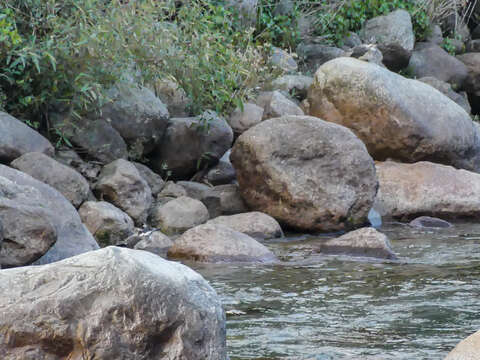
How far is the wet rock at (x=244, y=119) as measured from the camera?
12.2 meters

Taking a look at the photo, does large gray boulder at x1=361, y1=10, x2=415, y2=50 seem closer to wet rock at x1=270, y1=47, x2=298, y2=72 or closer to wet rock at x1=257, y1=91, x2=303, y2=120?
wet rock at x1=270, y1=47, x2=298, y2=72

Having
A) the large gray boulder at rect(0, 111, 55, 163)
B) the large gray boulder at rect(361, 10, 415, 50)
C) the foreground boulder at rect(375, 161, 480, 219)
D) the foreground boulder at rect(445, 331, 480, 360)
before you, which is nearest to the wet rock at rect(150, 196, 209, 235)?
the large gray boulder at rect(0, 111, 55, 163)

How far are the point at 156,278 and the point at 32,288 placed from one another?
1.58 ft

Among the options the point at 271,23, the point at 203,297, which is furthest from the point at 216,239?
the point at 271,23

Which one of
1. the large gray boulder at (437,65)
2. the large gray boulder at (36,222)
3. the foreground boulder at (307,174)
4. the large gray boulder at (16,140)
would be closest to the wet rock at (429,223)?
the foreground boulder at (307,174)

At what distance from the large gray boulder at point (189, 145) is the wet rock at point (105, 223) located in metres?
2.37

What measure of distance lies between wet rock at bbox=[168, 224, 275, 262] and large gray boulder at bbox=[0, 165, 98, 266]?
1.02 metres

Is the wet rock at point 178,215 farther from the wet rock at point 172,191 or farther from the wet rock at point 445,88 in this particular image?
the wet rock at point 445,88

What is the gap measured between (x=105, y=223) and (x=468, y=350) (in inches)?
205

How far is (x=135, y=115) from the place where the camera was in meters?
10.5

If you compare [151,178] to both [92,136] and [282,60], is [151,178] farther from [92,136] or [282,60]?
[282,60]

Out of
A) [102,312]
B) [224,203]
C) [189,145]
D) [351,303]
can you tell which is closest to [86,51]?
[189,145]

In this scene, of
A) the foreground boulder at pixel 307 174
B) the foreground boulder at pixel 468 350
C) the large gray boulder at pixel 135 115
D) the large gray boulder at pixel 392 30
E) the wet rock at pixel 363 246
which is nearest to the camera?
the foreground boulder at pixel 468 350

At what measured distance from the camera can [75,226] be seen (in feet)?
23.6
